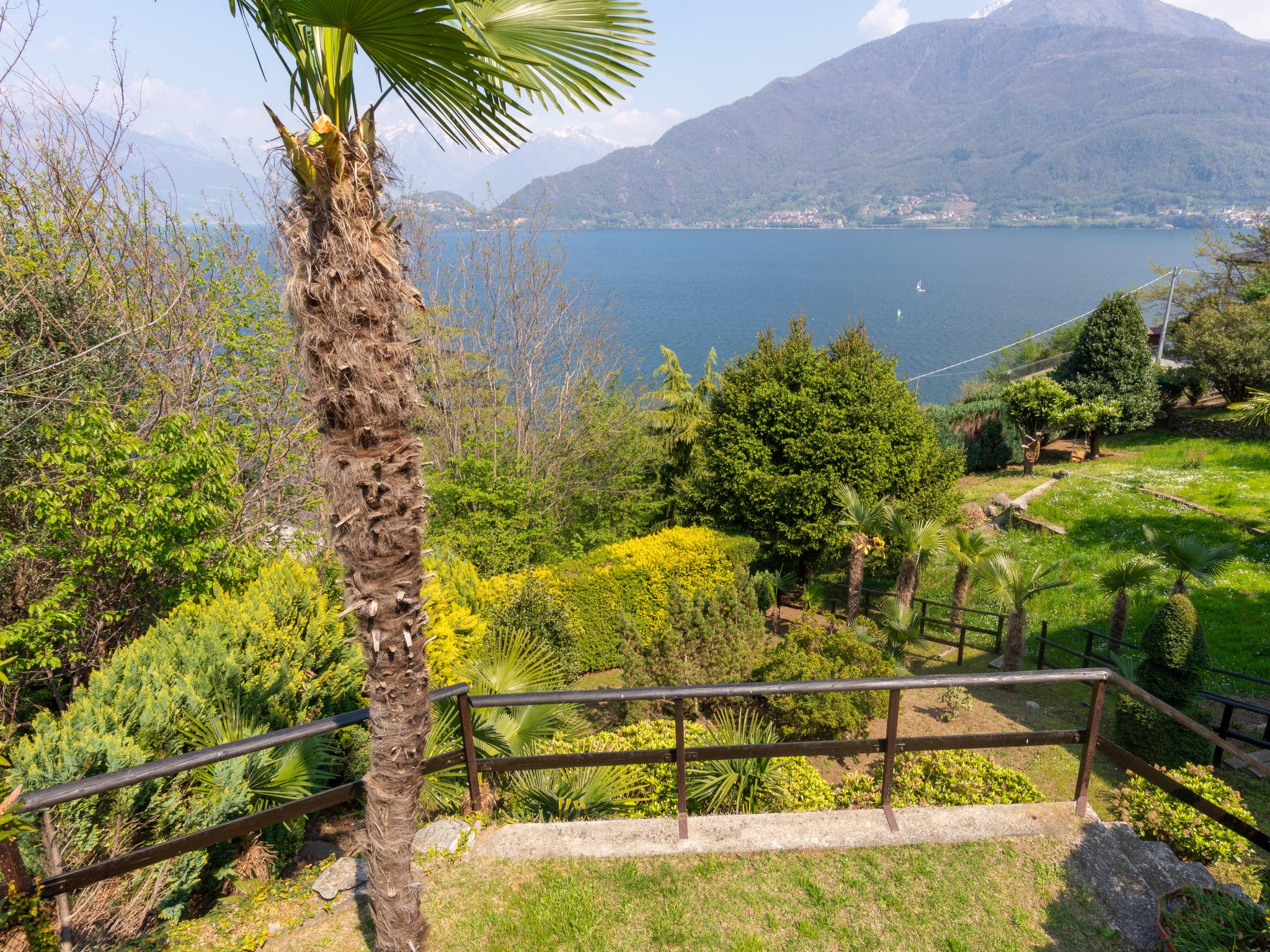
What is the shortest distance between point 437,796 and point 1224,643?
39.6 feet

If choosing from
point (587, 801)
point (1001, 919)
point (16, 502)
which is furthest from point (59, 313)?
point (1001, 919)

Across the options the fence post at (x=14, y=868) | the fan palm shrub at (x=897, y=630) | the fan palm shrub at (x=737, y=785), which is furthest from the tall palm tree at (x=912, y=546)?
the fence post at (x=14, y=868)

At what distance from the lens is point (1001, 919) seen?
3.06m

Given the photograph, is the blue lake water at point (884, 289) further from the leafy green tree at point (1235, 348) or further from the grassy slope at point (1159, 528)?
the grassy slope at point (1159, 528)

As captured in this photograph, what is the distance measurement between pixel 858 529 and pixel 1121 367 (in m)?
13.7

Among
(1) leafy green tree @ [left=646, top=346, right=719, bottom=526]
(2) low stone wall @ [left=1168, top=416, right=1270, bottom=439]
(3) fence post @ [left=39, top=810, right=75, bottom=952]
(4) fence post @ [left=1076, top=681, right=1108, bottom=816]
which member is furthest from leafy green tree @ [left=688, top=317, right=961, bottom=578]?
(3) fence post @ [left=39, top=810, right=75, bottom=952]

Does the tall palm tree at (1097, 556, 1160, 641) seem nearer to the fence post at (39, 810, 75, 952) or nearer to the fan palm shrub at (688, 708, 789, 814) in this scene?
the fan palm shrub at (688, 708, 789, 814)

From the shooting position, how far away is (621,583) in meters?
11.6

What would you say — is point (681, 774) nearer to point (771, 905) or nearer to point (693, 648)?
point (771, 905)

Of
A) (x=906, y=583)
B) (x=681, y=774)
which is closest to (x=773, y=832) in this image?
(x=681, y=774)

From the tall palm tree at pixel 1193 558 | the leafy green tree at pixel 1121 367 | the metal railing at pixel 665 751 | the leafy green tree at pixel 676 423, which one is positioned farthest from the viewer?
the leafy green tree at pixel 1121 367

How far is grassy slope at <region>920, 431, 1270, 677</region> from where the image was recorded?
11047 millimetres

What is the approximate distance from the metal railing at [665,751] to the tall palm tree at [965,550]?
8023mm

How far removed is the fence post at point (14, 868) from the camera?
2.45m
